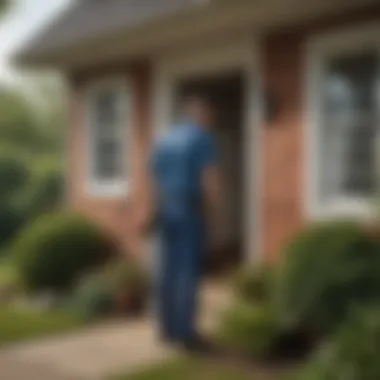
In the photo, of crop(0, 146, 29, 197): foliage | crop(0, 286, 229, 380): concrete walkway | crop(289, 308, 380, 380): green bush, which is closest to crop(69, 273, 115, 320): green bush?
crop(0, 286, 229, 380): concrete walkway

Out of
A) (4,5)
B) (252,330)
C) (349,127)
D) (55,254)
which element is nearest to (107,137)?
(55,254)

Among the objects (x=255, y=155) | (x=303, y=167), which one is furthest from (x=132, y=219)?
(x=303, y=167)

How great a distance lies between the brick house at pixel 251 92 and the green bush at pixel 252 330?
132 centimetres

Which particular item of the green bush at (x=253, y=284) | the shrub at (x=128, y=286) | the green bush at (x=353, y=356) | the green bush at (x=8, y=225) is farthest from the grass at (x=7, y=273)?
the green bush at (x=353, y=356)

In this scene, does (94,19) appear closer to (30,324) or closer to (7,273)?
(30,324)

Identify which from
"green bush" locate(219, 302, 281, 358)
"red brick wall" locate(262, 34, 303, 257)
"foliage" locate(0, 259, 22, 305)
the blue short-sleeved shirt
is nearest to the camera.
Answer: "green bush" locate(219, 302, 281, 358)

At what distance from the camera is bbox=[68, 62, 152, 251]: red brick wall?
10.8 metres

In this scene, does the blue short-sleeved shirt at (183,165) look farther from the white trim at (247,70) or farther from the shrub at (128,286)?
the shrub at (128,286)

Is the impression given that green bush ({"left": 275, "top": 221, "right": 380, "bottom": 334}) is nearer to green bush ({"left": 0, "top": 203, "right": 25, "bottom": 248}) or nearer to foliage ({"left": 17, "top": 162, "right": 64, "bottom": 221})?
foliage ({"left": 17, "top": 162, "right": 64, "bottom": 221})

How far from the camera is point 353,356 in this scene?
4680mm

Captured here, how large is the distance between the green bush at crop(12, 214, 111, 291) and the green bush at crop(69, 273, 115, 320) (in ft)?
3.09

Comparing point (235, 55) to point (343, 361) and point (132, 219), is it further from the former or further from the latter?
point (343, 361)

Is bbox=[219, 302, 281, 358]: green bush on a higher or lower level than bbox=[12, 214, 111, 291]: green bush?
lower

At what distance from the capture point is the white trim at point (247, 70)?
347 inches
